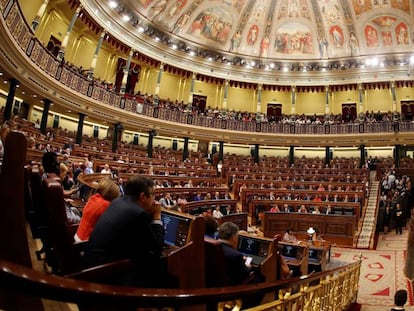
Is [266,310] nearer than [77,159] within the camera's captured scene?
Yes

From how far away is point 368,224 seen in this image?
1055 cm

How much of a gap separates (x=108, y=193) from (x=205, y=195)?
9400mm

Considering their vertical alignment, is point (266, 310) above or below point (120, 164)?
below

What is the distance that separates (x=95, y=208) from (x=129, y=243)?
27.5 inches

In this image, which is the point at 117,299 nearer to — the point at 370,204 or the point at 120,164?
the point at 120,164

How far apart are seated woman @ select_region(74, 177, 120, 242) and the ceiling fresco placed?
1857cm

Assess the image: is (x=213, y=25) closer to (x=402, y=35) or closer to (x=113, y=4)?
(x=113, y=4)

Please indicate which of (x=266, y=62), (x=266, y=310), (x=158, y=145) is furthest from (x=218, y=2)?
(x=266, y=310)

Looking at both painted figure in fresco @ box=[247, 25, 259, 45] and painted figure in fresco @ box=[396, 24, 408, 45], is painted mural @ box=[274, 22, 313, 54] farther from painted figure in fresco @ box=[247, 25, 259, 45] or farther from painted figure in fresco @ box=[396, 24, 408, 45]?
painted figure in fresco @ box=[396, 24, 408, 45]

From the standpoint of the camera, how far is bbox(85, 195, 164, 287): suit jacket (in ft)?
5.49

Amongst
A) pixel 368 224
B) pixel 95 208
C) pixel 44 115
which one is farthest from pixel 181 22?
pixel 95 208

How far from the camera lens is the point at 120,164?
36.5ft

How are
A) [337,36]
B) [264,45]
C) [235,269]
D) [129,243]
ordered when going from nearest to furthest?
[129,243] → [235,269] → [337,36] → [264,45]

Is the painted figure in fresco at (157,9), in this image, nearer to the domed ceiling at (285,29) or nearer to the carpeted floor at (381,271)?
the domed ceiling at (285,29)
